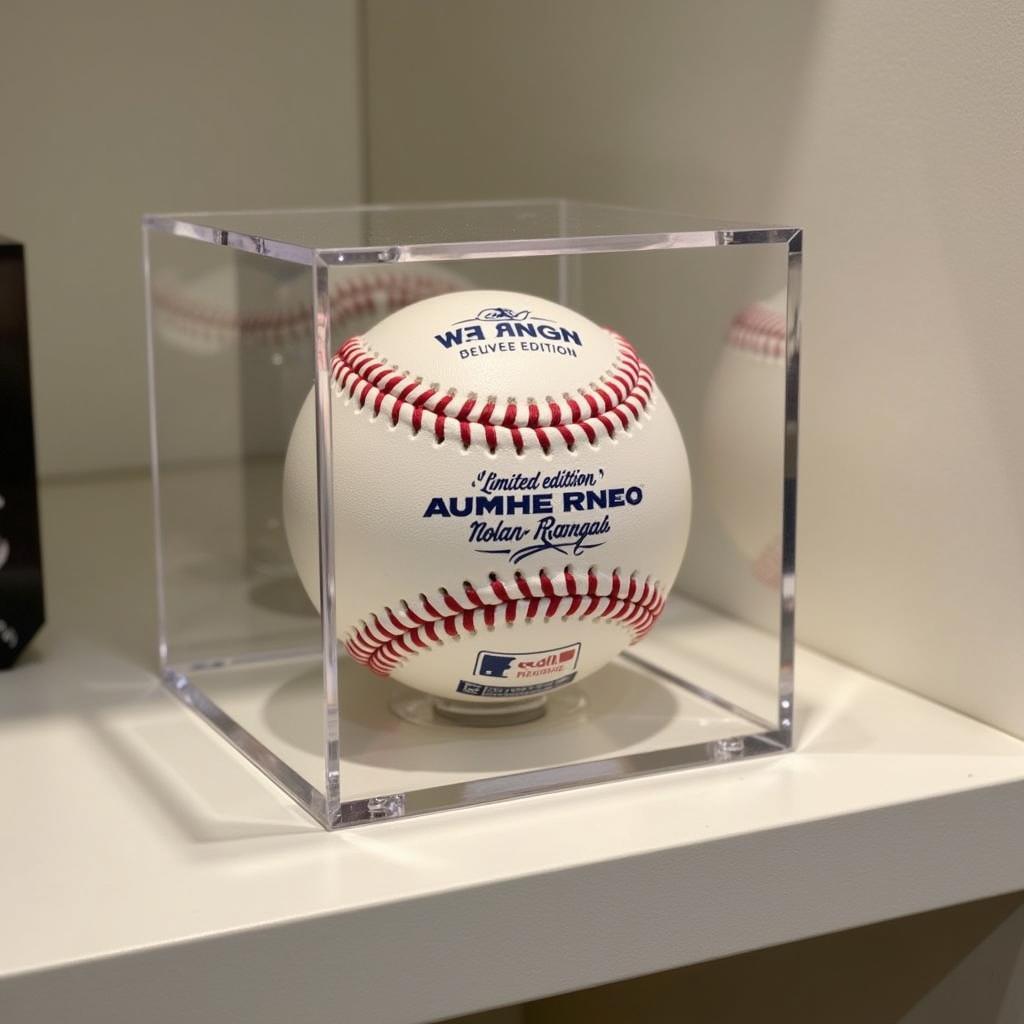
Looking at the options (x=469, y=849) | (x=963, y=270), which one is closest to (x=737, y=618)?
(x=963, y=270)

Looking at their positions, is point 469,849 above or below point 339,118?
below

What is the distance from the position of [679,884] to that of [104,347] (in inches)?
42.8

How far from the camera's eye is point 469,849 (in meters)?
0.76

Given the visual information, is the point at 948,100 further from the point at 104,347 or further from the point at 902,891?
the point at 104,347

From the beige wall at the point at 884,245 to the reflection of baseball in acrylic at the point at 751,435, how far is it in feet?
0.17

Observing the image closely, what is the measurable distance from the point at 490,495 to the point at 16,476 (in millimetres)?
400

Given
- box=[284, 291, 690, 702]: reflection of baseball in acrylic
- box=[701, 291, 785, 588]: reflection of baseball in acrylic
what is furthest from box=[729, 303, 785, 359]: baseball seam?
box=[284, 291, 690, 702]: reflection of baseball in acrylic

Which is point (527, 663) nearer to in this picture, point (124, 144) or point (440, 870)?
point (440, 870)

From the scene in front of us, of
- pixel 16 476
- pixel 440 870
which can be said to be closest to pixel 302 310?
pixel 16 476

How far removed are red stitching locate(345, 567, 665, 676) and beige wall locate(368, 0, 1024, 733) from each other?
0.23 metres

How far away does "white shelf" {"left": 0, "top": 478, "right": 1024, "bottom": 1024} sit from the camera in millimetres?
680

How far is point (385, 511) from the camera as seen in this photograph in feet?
2.61

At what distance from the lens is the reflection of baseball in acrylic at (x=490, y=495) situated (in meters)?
0.79

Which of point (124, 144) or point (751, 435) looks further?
point (124, 144)
